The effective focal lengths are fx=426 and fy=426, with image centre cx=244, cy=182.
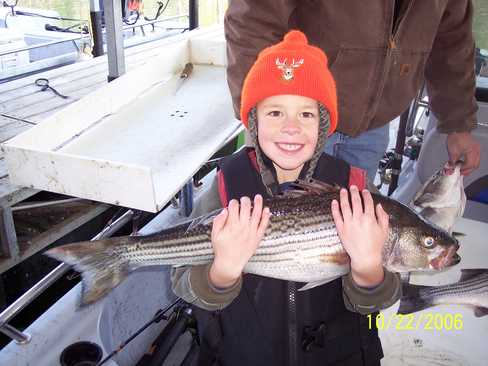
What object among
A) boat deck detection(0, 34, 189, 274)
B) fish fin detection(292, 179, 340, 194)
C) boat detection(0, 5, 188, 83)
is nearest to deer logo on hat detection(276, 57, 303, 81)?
fish fin detection(292, 179, 340, 194)

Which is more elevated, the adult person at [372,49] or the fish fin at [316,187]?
the adult person at [372,49]

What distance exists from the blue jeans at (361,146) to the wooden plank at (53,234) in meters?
2.44

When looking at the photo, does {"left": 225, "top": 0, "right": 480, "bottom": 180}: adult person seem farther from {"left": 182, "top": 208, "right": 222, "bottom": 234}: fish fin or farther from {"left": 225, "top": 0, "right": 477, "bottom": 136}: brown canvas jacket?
{"left": 182, "top": 208, "right": 222, "bottom": 234}: fish fin

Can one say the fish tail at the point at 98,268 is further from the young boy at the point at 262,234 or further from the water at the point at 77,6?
the water at the point at 77,6

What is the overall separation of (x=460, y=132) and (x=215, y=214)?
5.70ft

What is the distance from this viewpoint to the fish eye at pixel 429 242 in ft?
5.87

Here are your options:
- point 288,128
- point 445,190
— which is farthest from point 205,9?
point 288,128

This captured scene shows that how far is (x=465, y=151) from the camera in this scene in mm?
2592

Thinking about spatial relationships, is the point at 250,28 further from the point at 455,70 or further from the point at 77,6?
the point at 77,6

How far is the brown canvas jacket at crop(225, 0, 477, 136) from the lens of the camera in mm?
2076

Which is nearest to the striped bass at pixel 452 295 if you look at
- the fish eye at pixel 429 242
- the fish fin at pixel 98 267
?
the fish eye at pixel 429 242

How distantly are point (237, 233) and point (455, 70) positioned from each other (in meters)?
1.91

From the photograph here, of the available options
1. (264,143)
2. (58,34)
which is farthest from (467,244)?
(58,34)
